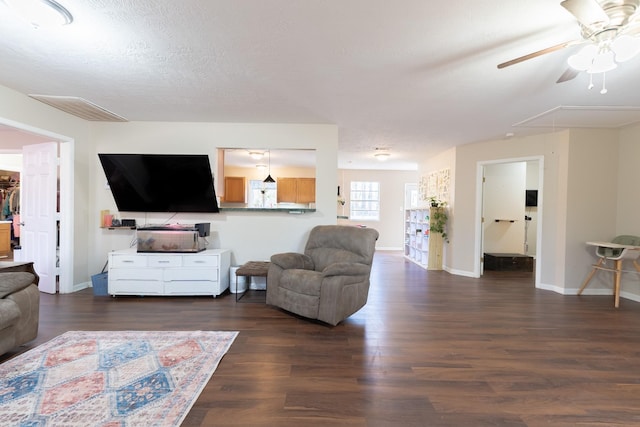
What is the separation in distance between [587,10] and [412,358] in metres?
2.48

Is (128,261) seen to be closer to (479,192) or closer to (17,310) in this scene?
(17,310)

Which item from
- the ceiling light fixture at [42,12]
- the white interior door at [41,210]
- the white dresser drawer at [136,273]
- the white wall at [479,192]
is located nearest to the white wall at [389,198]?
the white wall at [479,192]

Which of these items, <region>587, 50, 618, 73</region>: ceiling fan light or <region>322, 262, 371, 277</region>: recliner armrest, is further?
<region>322, 262, 371, 277</region>: recliner armrest

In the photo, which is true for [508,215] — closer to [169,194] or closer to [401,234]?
[401,234]

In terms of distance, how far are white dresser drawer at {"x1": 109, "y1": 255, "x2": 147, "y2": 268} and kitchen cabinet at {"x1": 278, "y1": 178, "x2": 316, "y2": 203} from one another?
4.25 m

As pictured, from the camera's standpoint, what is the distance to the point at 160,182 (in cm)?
384

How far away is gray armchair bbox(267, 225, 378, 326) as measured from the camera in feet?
9.30

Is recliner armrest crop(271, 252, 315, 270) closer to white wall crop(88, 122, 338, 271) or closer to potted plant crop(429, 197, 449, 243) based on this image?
white wall crop(88, 122, 338, 271)

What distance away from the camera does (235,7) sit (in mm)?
1775

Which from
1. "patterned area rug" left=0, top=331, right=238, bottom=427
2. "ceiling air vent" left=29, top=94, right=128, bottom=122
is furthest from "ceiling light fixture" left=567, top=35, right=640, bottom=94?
"ceiling air vent" left=29, top=94, right=128, bottom=122

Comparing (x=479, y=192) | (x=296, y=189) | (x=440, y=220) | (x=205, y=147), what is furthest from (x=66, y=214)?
(x=479, y=192)

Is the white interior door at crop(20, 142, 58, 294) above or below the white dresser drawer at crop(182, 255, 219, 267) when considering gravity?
above

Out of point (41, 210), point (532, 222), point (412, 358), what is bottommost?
point (412, 358)

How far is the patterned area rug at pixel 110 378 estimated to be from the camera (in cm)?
157
